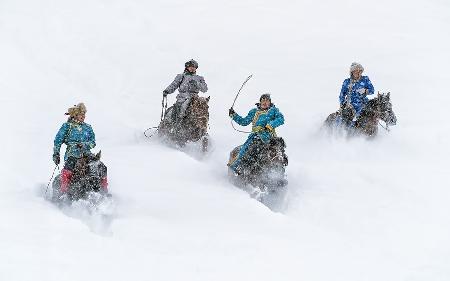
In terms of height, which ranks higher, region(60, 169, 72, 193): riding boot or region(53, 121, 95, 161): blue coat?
region(53, 121, 95, 161): blue coat

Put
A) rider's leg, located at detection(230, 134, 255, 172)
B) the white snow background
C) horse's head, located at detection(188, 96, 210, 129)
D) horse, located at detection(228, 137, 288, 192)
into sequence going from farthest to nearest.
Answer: horse's head, located at detection(188, 96, 210, 129) < rider's leg, located at detection(230, 134, 255, 172) < horse, located at detection(228, 137, 288, 192) < the white snow background

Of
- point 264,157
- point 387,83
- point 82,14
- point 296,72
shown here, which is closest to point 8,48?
point 82,14

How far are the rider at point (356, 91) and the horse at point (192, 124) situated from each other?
3383mm

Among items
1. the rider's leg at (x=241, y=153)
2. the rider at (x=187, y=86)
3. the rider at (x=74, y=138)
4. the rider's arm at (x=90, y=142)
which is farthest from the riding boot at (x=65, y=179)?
the rider at (x=187, y=86)

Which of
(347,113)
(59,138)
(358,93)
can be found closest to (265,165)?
(59,138)

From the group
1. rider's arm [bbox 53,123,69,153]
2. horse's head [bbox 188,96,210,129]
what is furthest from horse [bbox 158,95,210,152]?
rider's arm [bbox 53,123,69,153]

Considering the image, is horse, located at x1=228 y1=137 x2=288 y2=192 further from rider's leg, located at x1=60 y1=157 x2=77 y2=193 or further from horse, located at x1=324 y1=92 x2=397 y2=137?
horse, located at x1=324 y1=92 x2=397 y2=137

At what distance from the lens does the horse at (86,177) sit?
12273mm

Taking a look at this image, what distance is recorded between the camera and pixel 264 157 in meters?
13.8

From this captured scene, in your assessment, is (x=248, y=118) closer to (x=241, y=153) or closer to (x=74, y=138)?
(x=241, y=153)

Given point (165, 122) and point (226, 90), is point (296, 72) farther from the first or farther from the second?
point (165, 122)

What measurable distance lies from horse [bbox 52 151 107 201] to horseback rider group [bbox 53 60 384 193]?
0.13 metres

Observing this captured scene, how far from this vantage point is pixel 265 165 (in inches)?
542

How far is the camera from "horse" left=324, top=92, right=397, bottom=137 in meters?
16.6
